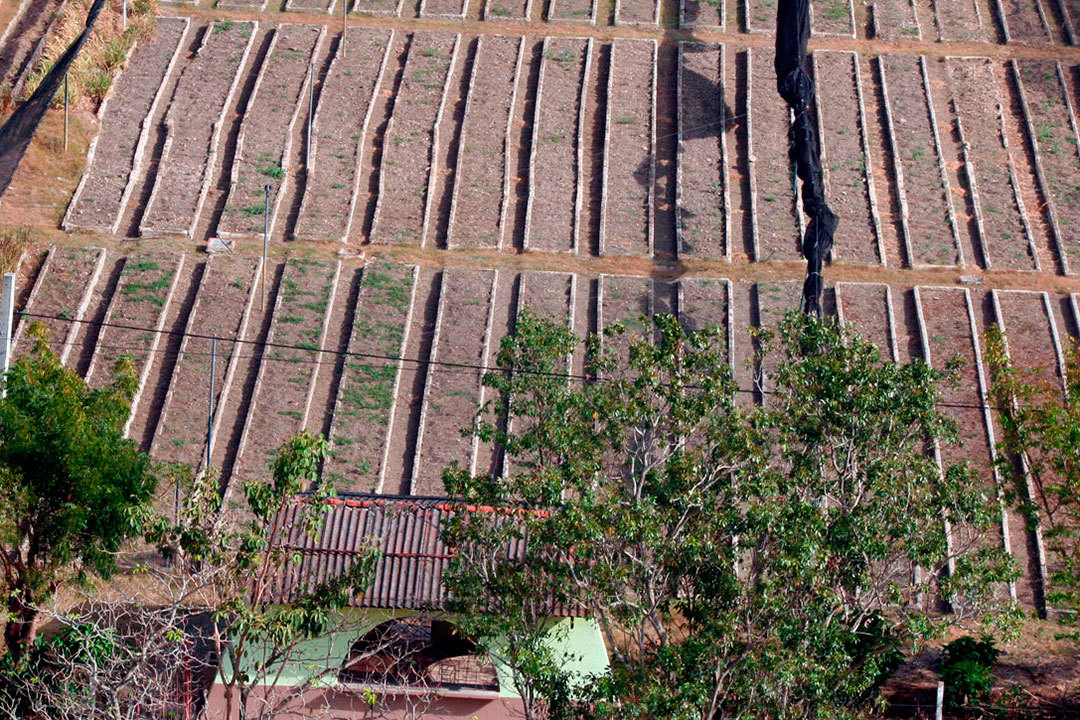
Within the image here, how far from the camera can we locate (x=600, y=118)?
34812 millimetres

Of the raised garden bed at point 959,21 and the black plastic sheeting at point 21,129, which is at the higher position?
the raised garden bed at point 959,21

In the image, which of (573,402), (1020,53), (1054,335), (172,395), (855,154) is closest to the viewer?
(573,402)

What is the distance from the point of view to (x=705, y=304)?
96.8 feet

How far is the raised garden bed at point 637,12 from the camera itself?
38.0 m

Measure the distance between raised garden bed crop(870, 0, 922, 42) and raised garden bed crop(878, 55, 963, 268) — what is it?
3.40 feet

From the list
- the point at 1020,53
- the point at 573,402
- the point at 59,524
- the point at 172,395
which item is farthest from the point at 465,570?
the point at 1020,53

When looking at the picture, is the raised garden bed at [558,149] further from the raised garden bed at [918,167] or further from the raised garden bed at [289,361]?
the raised garden bed at [918,167]

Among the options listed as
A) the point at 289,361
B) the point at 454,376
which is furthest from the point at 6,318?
the point at 454,376

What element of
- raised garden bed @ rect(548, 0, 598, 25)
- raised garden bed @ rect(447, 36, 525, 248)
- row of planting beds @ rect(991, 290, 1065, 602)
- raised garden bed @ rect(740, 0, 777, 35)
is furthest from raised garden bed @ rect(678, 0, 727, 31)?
row of planting beds @ rect(991, 290, 1065, 602)

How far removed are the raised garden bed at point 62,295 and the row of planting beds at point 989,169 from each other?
20.4 metres

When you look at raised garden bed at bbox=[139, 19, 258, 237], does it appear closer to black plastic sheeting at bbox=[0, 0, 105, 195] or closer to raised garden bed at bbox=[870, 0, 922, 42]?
black plastic sheeting at bbox=[0, 0, 105, 195]

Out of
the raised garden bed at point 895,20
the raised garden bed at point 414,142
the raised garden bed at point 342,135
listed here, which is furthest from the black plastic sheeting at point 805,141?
the raised garden bed at point 342,135

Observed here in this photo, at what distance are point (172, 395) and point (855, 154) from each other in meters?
17.9

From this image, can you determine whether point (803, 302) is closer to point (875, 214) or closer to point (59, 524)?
point (875, 214)
